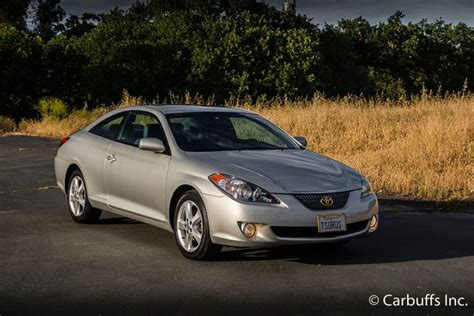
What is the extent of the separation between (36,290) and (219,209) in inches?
70.5

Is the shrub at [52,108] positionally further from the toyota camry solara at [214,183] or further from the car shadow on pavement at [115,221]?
the toyota camry solara at [214,183]

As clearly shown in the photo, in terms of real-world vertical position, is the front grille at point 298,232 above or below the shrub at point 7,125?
above

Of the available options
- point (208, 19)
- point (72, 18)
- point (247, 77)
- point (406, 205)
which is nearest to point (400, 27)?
point (208, 19)

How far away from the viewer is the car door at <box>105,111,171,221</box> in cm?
885

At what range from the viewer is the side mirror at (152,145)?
884 cm

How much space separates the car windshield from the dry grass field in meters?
4.31

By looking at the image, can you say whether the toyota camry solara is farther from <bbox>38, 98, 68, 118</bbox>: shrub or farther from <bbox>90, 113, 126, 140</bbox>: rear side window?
<bbox>38, 98, 68, 118</bbox>: shrub

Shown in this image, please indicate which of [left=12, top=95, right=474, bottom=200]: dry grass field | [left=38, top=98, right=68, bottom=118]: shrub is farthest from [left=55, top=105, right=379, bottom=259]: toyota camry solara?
[left=38, top=98, right=68, bottom=118]: shrub

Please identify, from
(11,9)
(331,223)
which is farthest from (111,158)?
(11,9)

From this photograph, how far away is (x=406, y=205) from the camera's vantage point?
1249 cm

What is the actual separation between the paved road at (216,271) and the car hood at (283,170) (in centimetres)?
74

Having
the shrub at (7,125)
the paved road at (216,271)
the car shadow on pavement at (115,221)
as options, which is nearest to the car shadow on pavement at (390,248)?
the paved road at (216,271)

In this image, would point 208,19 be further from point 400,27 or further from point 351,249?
point 351,249

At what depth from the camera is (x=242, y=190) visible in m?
7.98
